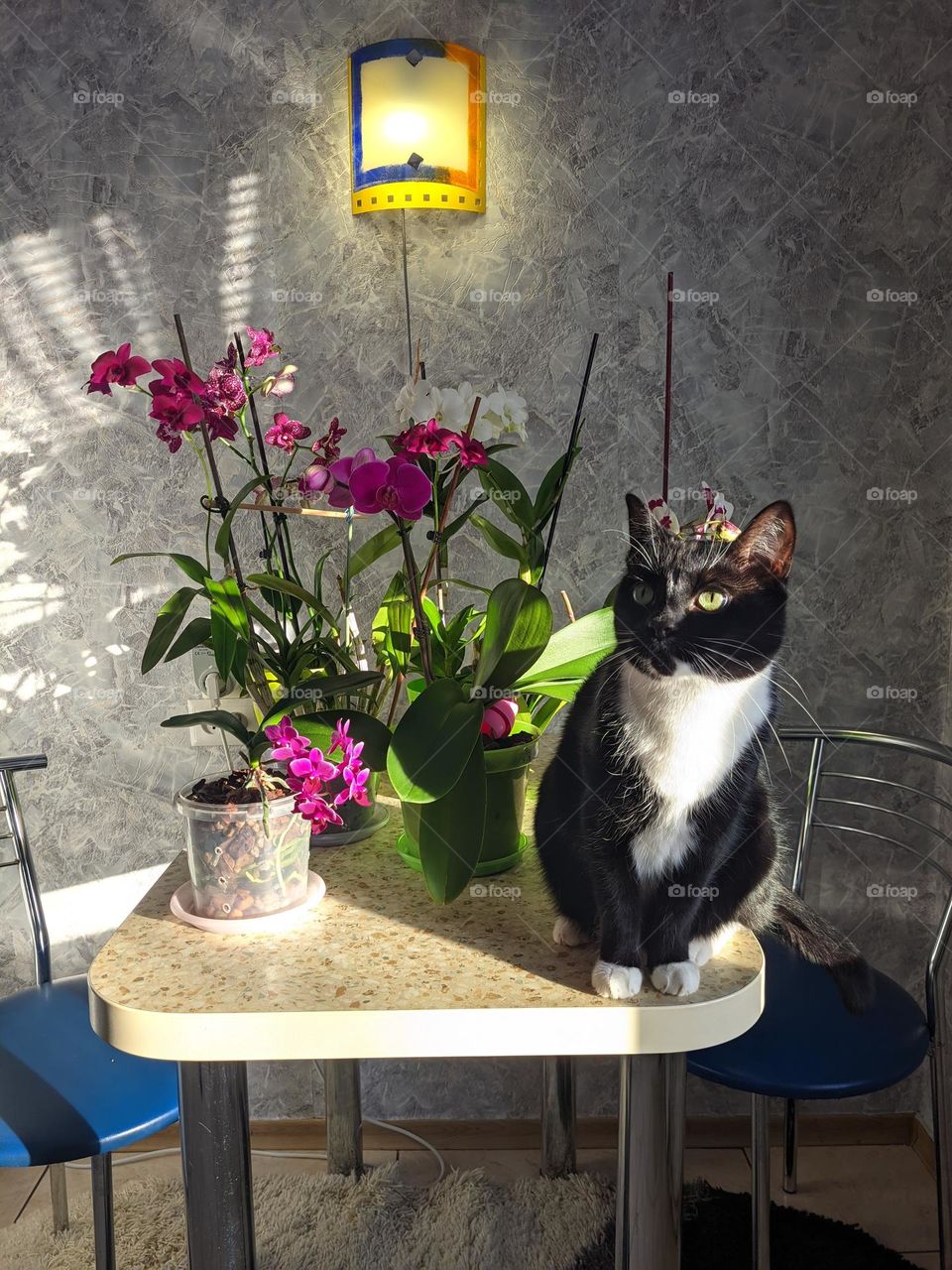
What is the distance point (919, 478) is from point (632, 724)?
1.27m

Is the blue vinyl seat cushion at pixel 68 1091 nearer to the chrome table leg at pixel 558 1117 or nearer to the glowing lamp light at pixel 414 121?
the chrome table leg at pixel 558 1117

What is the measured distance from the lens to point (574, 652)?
1086mm

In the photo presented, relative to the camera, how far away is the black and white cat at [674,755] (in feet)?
2.58

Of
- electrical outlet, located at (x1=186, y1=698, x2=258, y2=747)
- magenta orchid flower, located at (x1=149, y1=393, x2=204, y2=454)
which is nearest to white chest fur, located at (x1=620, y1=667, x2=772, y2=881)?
magenta orchid flower, located at (x1=149, y1=393, x2=204, y2=454)

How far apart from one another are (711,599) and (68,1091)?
1.02 m

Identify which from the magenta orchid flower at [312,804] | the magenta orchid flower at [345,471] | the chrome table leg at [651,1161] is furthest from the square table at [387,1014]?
the magenta orchid flower at [345,471]

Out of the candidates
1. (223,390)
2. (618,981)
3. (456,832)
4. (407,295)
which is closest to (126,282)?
(407,295)

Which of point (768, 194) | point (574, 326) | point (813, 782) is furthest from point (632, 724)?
point (768, 194)

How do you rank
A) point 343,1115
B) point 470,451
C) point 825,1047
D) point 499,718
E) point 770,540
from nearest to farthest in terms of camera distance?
1. point 770,540
2. point 470,451
3. point 499,718
4. point 825,1047
5. point 343,1115

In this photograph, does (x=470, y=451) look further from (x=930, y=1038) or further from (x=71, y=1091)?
(x=930, y=1038)

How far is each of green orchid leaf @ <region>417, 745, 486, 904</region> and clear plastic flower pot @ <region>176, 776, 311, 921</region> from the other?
0.13 meters

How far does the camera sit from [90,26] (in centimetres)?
175

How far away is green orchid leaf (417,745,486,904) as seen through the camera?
3.16 feet

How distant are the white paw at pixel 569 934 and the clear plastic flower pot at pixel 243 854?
27 centimetres
